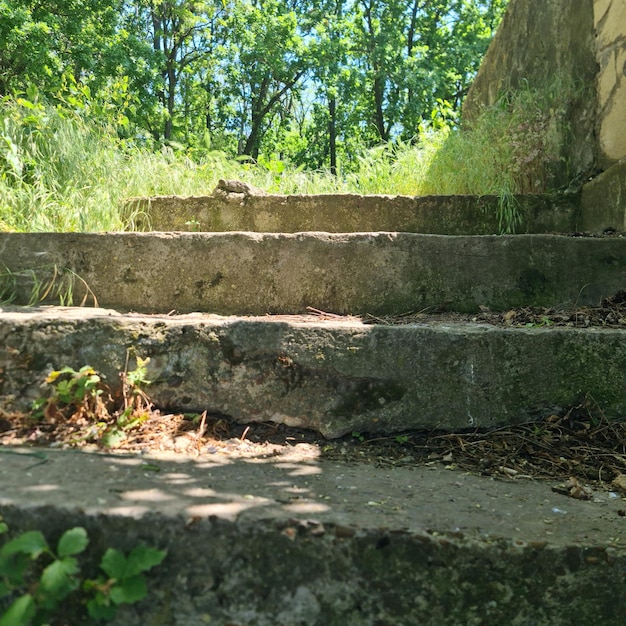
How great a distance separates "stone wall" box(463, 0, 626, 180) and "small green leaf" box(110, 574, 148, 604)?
3.14 metres

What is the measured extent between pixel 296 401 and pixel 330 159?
19.6 metres

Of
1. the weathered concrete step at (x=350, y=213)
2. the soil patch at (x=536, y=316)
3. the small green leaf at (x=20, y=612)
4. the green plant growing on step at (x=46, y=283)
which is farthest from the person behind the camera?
the weathered concrete step at (x=350, y=213)

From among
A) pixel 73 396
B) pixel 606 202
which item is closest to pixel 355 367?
pixel 73 396

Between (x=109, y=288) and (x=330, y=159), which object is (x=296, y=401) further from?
(x=330, y=159)

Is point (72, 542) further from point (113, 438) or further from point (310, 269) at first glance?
point (310, 269)

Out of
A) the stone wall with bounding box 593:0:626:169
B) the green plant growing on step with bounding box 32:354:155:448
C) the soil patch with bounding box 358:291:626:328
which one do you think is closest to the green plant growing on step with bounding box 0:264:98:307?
the green plant growing on step with bounding box 32:354:155:448

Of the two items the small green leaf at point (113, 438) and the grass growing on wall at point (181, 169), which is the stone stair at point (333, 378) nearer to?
the small green leaf at point (113, 438)

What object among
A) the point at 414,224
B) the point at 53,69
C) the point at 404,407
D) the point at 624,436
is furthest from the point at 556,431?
the point at 53,69

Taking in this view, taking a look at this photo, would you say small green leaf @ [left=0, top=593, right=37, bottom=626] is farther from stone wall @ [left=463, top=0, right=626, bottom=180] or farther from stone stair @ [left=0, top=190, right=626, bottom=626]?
stone wall @ [left=463, top=0, right=626, bottom=180]

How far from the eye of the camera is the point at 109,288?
2.44 m

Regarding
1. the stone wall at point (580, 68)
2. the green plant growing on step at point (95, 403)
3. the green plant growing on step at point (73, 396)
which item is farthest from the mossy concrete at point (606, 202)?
the green plant growing on step at point (73, 396)

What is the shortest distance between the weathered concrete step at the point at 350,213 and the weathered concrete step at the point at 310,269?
29.8 inches

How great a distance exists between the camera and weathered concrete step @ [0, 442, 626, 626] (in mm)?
1128

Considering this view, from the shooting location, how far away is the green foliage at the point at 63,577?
106 centimetres
